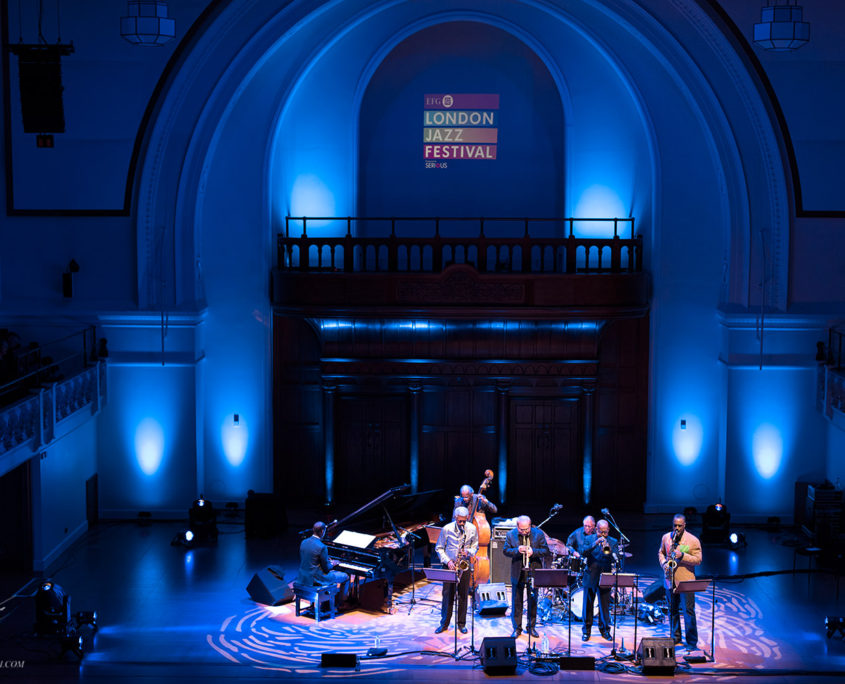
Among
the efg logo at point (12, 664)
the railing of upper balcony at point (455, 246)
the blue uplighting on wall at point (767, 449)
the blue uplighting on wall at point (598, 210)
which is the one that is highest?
the blue uplighting on wall at point (598, 210)

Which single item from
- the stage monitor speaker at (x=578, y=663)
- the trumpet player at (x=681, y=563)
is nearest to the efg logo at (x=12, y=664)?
the stage monitor speaker at (x=578, y=663)

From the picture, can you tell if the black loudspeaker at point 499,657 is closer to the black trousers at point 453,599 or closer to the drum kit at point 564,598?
the black trousers at point 453,599

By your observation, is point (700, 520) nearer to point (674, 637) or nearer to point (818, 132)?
point (674, 637)

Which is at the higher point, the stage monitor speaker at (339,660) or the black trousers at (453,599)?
the black trousers at (453,599)

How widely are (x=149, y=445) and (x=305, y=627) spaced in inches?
218

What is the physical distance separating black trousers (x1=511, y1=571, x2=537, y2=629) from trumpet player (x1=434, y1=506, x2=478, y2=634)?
0.59 meters

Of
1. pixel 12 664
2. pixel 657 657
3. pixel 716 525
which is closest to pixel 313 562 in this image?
pixel 12 664

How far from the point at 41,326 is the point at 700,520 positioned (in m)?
11.4

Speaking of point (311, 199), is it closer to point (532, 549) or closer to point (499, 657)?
point (532, 549)

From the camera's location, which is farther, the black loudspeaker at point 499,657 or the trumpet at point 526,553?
the trumpet at point 526,553

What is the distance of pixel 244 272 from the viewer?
1855 cm

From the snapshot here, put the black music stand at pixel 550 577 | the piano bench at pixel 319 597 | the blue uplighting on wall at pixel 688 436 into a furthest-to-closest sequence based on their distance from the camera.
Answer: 1. the blue uplighting on wall at pixel 688 436
2. the piano bench at pixel 319 597
3. the black music stand at pixel 550 577

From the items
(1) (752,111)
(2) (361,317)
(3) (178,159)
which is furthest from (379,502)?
(1) (752,111)

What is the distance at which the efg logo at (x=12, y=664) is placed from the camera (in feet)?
41.0
